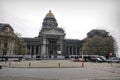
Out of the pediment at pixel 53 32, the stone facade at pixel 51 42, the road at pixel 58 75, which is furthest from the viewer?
the pediment at pixel 53 32

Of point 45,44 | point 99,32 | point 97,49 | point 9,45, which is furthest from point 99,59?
point 45,44

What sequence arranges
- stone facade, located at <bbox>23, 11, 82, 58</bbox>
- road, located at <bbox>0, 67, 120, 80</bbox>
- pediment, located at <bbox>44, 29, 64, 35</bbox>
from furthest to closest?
1. pediment, located at <bbox>44, 29, 64, 35</bbox>
2. stone facade, located at <bbox>23, 11, 82, 58</bbox>
3. road, located at <bbox>0, 67, 120, 80</bbox>

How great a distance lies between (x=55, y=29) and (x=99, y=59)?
231 ft

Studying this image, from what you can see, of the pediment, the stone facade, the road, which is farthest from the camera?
the pediment

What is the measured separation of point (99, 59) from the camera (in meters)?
65.9

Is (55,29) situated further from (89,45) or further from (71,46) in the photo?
(89,45)

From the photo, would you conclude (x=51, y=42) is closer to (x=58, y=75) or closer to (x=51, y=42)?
(x=51, y=42)

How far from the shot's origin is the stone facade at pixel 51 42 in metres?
130

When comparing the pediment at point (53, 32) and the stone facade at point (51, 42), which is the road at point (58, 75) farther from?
the pediment at point (53, 32)

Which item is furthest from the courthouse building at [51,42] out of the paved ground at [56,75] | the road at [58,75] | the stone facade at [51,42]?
the road at [58,75]

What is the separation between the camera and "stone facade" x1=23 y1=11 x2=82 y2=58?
130 m

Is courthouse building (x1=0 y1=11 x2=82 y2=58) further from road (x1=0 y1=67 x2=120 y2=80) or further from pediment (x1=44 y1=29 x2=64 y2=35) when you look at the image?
road (x1=0 y1=67 x2=120 y2=80)

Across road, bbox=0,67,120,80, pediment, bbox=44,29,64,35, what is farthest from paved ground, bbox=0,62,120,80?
pediment, bbox=44,29,64,35

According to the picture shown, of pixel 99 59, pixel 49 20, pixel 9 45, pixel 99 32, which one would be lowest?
pixel 99 59
